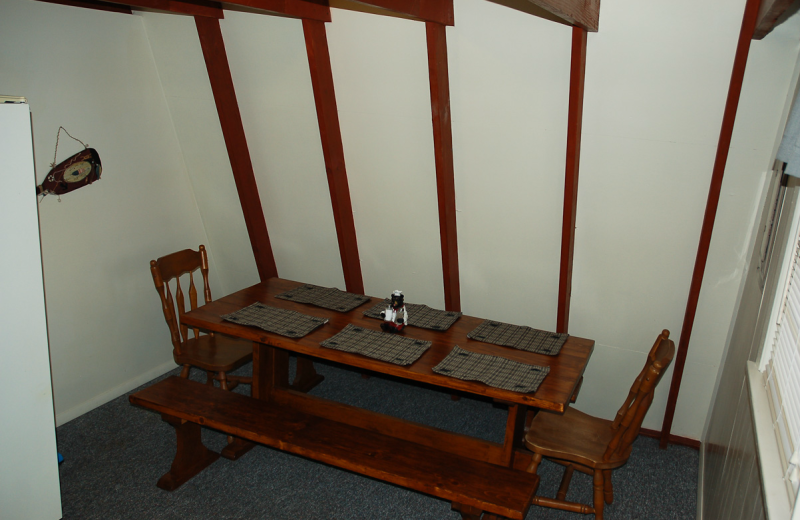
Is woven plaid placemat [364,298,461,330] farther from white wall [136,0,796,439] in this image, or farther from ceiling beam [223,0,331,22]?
ceiling beam [223,0,331,22]

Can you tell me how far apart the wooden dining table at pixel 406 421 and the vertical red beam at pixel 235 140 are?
0.68 m

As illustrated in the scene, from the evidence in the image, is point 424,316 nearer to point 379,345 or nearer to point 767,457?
point 379,345

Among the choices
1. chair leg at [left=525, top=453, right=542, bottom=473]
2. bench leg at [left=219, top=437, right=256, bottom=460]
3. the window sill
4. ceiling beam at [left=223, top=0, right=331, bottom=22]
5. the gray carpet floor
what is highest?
ceiling beam at [left=223, top=0, right=331, bottom=22]

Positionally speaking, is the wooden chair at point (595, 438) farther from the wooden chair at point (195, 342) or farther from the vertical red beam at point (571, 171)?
the wooden chair at point (195, 342)

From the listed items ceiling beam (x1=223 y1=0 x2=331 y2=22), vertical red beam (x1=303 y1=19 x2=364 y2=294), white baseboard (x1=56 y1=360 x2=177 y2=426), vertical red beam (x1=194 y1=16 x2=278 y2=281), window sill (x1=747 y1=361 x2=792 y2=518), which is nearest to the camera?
window sill (x1=747 y1=361 x2=792 y2=518)

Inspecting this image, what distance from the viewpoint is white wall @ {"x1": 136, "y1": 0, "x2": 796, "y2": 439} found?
92.8 inches

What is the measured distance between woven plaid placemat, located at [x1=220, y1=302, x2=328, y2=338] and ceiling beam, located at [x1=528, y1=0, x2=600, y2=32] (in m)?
1.77

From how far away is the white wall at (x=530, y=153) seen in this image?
236cm

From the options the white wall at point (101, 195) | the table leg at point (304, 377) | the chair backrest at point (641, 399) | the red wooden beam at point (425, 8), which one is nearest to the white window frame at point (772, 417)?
the chair backrest at point (641, 399)

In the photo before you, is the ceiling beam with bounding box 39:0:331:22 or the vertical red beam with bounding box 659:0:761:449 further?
the ceiling beam with bounding box 39:0:331:22

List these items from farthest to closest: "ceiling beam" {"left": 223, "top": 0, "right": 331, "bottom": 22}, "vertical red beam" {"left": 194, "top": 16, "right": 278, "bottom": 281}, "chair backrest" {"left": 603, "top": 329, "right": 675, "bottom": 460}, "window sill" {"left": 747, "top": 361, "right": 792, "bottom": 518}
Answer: "vertical red beam" {"left": 194, "top": 16, "right": 278, "bottom": 281} < "ceiling beam" {"left": 223, "top": 0, "right": 331, "bottom": 22} < "chair backrest" {"left": 603, "top": 329, "right": 675, "bottom": 460} < "window sill" {"left": 747, "top": 361, "right": 792, "bottom": 518}

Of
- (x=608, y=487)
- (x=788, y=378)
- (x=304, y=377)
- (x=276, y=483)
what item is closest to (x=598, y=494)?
(x=608, y=487)

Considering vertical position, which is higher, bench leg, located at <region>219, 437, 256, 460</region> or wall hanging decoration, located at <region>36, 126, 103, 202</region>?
wall hanging decoration, located at <region>36, 126, 103, 202</region>

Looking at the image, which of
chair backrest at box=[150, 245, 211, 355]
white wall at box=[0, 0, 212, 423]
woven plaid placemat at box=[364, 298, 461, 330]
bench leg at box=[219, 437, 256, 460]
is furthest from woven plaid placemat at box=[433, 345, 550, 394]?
white wall at box=[0, 0, 212, 423]
